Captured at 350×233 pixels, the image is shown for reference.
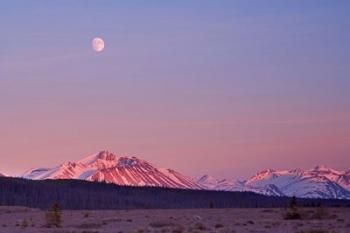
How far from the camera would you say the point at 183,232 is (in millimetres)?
56156

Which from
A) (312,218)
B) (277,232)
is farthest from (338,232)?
(312,218)

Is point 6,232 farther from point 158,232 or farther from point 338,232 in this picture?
point 338,232

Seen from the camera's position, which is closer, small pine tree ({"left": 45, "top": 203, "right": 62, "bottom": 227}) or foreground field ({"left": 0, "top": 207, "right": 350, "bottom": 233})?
foreground field ({"left": 0, "top": 207, "right": 350, "bottom": 233})

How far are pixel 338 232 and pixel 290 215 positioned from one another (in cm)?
2771

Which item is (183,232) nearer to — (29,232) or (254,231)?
(254,231)

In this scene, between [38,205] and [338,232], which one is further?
[38,205]

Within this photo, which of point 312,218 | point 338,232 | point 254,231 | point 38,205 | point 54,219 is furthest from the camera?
point 38,205

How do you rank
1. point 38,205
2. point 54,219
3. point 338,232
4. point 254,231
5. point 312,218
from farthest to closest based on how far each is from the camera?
point 38,205 → point 312,218 → point 54,219 → point 254,231 → point 338,232

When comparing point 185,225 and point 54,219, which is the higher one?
point 54,219

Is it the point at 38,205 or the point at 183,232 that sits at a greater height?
the point at 38,205

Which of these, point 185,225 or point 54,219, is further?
point 54,219

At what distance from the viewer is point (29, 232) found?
61969 mm

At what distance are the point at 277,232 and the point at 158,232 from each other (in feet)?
27.5

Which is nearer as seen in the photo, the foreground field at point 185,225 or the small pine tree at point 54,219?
the foreground field at point 185,225
